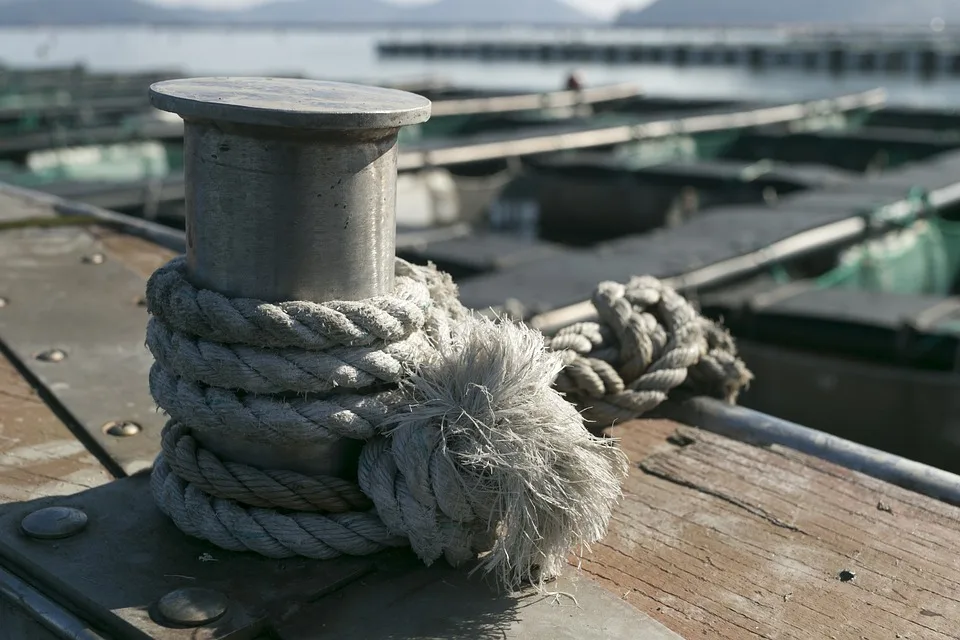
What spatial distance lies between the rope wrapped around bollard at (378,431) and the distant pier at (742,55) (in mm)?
54782

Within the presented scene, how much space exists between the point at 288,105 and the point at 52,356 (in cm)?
156

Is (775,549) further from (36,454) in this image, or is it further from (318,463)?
(36,454)

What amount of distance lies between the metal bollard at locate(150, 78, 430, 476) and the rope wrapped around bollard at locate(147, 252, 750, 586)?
0.05 meters

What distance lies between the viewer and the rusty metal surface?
2.52 meters

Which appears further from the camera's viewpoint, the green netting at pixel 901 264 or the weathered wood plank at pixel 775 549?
the green netting at pixel 901 264

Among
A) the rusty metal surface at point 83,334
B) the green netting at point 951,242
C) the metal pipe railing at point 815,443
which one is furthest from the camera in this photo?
the green netting at point 951,242

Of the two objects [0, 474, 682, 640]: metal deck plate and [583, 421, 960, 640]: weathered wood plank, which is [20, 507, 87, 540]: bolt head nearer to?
[0, 474, 682, 640]: metal deck plate

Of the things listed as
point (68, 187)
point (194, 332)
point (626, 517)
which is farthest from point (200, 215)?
point (68, 187)

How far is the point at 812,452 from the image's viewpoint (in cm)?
254

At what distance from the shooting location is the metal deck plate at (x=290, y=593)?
5.61 feet

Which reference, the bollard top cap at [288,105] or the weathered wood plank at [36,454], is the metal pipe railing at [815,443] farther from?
the weathered wood plank at [36,454]

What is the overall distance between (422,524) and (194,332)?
55 cm

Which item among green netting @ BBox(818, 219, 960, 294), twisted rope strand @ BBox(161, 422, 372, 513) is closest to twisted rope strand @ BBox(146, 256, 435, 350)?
twisted rope strand @ BBox(161, 422, 372, 513)

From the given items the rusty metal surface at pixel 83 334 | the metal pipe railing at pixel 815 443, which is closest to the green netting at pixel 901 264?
the metal pipe railing at pixel 815 443
